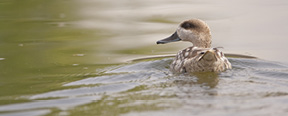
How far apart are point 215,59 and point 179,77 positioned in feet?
1.94

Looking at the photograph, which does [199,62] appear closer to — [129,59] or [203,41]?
[203,41]

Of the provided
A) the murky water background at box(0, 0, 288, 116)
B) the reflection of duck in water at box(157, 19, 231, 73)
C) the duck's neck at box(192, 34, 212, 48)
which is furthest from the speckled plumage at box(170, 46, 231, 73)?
the duck's neck at box(192, 34, 212, 48)

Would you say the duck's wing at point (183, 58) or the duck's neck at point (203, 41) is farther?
the duck's neck at point (203, 41)

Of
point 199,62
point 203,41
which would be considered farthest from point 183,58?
point 203,41

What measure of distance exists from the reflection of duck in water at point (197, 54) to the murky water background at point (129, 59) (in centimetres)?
15

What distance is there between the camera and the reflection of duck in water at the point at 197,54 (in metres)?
7.50

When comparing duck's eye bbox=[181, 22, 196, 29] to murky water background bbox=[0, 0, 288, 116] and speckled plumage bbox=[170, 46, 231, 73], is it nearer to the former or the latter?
murky water background bbox=[0, 0, 288, 116]

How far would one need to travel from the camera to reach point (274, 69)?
26.6 feet

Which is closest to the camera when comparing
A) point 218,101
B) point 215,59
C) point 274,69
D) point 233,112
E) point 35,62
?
point 233,112

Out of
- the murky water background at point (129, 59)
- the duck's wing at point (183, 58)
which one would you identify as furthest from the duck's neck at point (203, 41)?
the duck's wing at point (183, 58)

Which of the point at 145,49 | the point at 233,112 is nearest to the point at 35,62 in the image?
the point at 145,49

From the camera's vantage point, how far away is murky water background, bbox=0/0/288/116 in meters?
6.08

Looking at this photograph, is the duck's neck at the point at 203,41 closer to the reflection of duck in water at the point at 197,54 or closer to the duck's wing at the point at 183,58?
the reflection of duck in water at the point at 197,54

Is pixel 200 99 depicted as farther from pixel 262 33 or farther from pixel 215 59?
pixel 262 33
